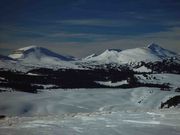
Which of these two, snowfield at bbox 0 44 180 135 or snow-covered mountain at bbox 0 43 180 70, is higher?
snow-covered mountain at bbox 0 43 180 70

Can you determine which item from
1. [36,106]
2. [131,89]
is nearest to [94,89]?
[131,89]

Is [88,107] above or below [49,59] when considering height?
below

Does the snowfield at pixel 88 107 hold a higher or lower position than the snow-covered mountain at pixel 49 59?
lower

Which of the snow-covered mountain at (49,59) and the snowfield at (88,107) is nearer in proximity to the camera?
the snowfield at (88,107)

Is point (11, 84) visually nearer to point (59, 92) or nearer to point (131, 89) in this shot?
point (59, 92)

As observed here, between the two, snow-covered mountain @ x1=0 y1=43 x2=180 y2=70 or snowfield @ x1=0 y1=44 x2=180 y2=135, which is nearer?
snowfield @ x1=0 y1=44 x2=180 y2=135

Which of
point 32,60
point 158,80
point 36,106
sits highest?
point 32,60

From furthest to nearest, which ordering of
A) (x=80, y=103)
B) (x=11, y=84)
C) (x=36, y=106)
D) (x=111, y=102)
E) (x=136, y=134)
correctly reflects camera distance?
1. (x=11, y=84)
2. (x=111, y=102)
3. (x=80, y=103)
4. (x=36, y=106)
5. (x=136, y=134)

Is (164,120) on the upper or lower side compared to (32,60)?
lower

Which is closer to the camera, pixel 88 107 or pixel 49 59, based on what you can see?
pixel 88 107

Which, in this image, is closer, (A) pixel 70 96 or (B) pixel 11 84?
(A) pixel 70 96

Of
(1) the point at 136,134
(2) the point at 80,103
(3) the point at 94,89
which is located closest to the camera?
(1) the point at 136,134
